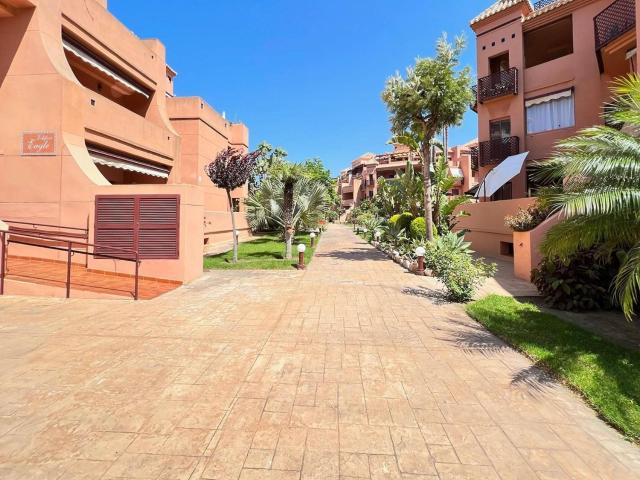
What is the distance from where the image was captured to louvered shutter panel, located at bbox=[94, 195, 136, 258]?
9367mm

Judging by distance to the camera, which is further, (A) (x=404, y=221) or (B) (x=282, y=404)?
(A) (x=404, y=221)

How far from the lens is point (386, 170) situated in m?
57.8

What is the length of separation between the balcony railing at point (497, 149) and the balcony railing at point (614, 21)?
5133 mm

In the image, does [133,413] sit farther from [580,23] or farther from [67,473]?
[580,23]

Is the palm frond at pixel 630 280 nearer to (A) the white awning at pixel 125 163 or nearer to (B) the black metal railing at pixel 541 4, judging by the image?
(A) the white awning at pixel 125 163

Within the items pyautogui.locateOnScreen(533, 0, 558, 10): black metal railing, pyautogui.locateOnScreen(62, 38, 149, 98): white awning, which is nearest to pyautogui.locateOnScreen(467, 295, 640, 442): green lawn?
pyautogui.locateOnScreen(62, 38, 149, 98): white awning

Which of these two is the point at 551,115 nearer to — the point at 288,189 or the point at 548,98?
the point at 548,98

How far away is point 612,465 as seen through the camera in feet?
8.61

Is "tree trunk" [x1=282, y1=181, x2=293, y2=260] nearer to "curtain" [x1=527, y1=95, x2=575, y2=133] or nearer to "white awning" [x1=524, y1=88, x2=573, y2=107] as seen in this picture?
"curtain" [x1=527, y1=95, x2=575, y2=133]

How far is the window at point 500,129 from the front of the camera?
18.5m

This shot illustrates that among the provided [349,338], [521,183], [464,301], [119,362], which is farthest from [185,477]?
[521,183]

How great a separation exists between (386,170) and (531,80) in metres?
40.6

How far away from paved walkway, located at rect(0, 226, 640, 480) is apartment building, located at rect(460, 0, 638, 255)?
1068cm

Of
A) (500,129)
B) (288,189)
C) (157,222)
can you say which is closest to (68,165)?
(157,222)
